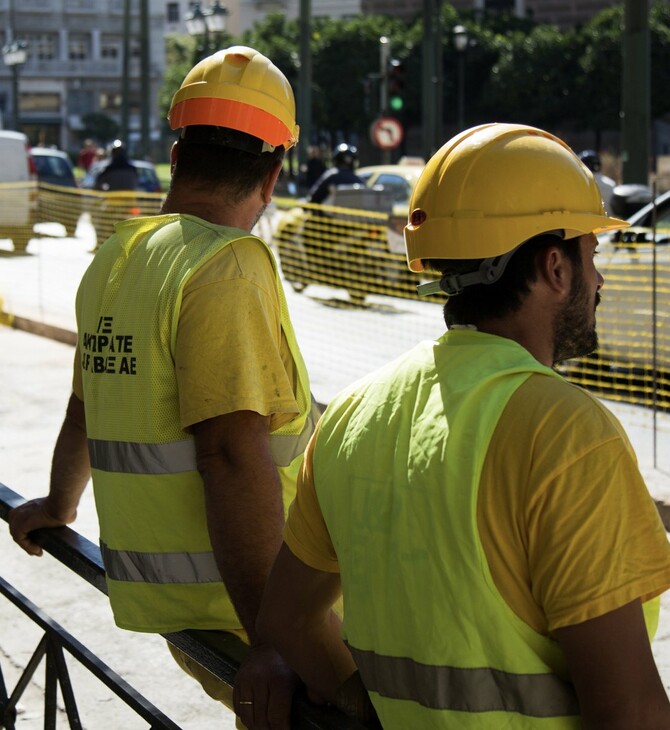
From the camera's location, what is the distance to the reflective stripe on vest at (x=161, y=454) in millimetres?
2205

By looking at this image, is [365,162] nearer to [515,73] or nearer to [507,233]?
[515,73]

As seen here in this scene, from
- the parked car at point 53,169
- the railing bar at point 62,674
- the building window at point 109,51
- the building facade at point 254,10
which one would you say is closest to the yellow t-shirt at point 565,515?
the railing bar at point 62,674

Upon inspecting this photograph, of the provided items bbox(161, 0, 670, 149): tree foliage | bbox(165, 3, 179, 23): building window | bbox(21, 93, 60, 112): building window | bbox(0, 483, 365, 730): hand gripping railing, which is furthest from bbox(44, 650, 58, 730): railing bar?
bbox(165, 3, 179, 23): building window

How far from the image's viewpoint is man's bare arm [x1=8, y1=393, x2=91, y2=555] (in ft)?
8.73

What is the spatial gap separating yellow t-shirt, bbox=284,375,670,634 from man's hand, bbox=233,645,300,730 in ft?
1.39

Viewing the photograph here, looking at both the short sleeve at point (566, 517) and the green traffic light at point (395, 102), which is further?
the green traffic light at point (395, 102)

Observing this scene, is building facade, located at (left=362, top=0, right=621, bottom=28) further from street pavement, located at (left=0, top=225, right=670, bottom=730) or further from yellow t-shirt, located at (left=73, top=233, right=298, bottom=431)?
yellow t-shirt, located at (left=73, top=233, right=298, bottom=431)

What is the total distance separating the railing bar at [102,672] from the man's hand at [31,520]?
4.8 inches

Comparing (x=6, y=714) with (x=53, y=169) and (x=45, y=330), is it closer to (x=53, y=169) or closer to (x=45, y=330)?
(x=45, y=330)

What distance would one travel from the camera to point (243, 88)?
2.36 meters

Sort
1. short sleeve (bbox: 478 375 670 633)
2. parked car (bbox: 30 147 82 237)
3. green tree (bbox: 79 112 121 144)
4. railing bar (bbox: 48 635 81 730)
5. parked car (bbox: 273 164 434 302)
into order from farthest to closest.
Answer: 1. green tree (bbox: 79 112 121 144)
2. parked car (bbox: 30 147 82 237)
3. parked car (bbox: 273 164 434 302)
4. railing bar (bbox: 48 635 81 730)
5. short sleeve (bbox: 478 375 670 633)

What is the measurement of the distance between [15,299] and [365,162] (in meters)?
46.7

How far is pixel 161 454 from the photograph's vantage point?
7.28 ft

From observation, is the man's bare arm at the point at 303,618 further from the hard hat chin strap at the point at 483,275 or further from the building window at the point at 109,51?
the building window at the point at 109,51
